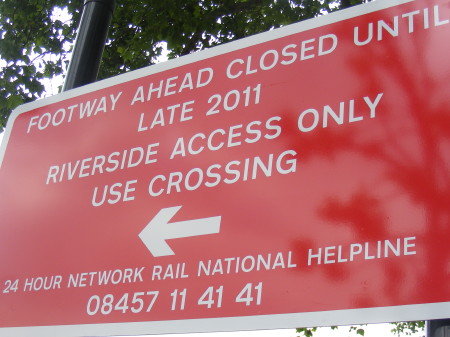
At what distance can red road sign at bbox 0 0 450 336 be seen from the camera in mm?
1494

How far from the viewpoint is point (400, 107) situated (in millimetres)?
1651

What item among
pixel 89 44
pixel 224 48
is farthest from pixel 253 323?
pixel 89 44

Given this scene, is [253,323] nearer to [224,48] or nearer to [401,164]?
[401,164]

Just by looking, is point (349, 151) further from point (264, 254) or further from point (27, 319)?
point (27, 319)

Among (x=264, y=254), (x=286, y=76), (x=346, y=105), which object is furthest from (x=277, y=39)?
(x=264, y=254)

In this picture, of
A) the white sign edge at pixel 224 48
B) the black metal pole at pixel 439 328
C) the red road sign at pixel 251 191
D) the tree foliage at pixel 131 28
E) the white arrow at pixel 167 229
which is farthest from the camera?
the tree foliage at pixel 131 28

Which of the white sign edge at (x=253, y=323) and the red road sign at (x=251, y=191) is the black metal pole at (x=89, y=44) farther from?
the white sign edge at (x=253, y=323)

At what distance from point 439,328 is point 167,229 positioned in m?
0.76

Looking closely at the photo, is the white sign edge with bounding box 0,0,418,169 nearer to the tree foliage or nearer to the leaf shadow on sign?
the leaf shadow on sign

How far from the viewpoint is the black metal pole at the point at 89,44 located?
2.64 metres

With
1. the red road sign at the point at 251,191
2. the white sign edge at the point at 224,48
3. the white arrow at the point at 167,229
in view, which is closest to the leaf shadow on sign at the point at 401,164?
the red road sign at the point at 251,191

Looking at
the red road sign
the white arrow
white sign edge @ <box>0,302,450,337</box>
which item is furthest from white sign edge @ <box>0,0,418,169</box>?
white sign edge @ <box>0,302,450,337</box>

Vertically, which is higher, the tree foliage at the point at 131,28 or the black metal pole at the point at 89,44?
the tree foliage at the point at 131,28

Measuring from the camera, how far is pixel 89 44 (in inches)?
106
